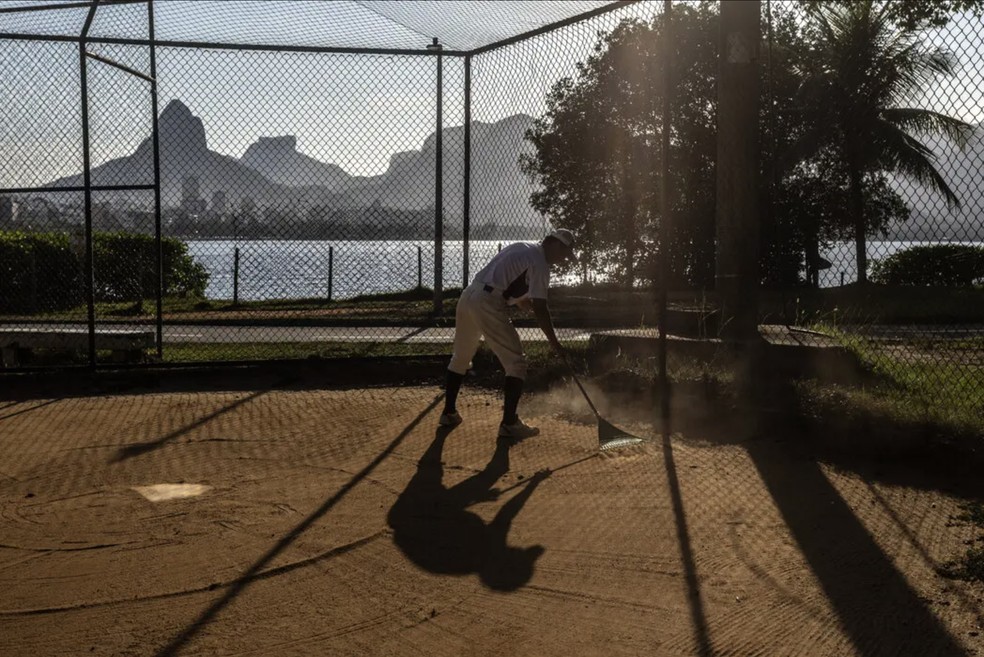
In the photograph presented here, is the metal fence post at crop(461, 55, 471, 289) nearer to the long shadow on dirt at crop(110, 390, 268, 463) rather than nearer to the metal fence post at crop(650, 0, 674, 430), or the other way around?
the long shadow on dirt at crop(110, 390, 268, 463)

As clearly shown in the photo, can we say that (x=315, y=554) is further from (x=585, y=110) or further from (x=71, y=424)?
(x=585, y=110)

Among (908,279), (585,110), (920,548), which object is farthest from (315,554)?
(908,279)

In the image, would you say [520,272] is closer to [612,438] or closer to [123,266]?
[612,438]

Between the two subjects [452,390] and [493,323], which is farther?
[452,390]

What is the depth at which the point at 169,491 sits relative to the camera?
19.3 ft

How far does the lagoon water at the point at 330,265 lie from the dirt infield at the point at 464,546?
5064 mm

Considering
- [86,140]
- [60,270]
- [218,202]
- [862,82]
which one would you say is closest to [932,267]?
[862,82]

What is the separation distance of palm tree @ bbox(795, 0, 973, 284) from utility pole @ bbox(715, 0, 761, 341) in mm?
1418

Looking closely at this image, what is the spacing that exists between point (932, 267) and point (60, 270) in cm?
1920

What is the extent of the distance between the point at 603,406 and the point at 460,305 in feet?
4.96

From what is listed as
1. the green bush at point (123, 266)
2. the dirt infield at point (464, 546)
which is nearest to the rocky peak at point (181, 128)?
the dirt infield at point (464, 546)

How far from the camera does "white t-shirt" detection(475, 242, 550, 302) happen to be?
23.1 ft

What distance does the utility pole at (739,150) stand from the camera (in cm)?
743

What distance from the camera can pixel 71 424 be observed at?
780cm
